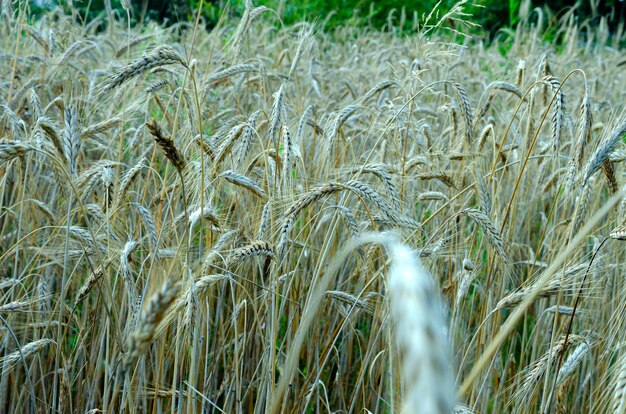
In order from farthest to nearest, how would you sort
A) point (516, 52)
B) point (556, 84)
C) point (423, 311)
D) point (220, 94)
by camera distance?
point (516, 52)
point (220, 94)
point (556, 84)
point (423, 311)

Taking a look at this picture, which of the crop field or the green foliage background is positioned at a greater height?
the green foliage background

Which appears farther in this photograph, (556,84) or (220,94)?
(220,94)

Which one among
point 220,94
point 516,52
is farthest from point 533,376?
point 516,52

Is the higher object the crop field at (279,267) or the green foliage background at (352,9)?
the green foliage background at (352,9)

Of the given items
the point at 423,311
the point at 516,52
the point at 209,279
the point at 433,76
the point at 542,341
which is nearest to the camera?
the point at 423,311

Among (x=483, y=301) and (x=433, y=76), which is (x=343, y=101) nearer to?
(x=433, y=76)

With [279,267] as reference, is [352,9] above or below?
above

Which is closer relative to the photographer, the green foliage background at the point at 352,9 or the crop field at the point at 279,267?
the crop field at the point at 279,267

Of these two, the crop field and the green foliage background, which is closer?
the crop field

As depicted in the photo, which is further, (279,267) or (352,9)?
(352,9)

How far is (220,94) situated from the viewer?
4.30 meters

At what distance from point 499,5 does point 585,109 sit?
14.5m

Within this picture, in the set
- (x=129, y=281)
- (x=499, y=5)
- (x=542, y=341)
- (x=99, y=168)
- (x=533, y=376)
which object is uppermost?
(x=499, y=5)

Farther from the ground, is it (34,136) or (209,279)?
(34,136)
